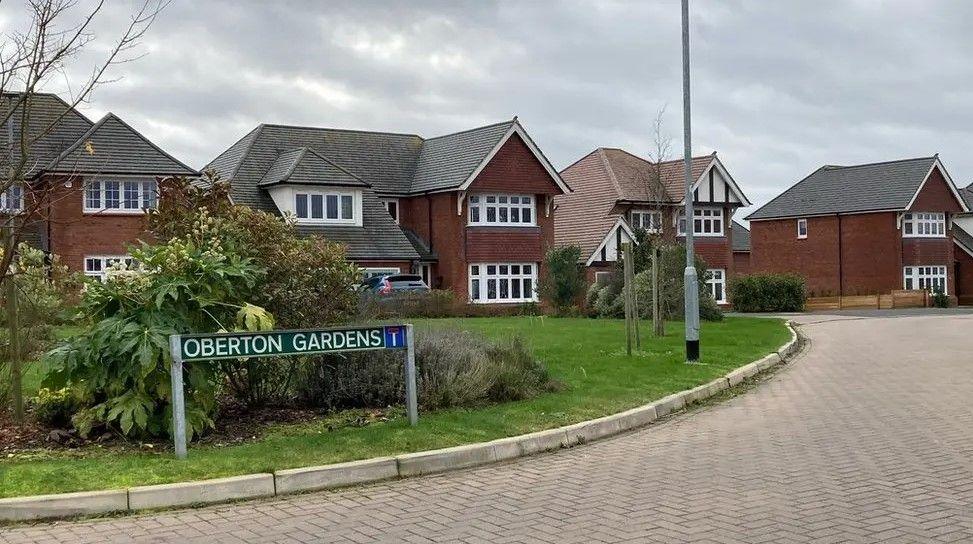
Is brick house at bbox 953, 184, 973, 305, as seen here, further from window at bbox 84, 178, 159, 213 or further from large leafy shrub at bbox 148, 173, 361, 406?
large leafy shrub at bbox 148, 173, 361, 406

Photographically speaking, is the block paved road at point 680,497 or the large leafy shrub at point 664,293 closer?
the block paved road at point 680,497

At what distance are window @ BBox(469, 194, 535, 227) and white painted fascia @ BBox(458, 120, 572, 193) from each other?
125cm

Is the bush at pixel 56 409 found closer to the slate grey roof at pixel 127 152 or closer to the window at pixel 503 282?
the slate grey roof at pixel 127 152

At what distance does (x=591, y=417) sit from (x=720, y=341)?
12.2 meters

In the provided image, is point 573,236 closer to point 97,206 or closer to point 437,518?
point 97,206

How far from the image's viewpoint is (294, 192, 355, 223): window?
4059 centimetres

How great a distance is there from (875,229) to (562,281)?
25.5 m

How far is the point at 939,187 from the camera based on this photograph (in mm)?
57906

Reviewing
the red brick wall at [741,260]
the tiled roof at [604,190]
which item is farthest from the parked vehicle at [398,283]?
the red brick wall at [741,260]

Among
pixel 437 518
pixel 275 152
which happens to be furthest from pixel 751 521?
pixel 275 152

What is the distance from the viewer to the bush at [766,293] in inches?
A: 1886

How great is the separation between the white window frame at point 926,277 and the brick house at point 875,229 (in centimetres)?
3

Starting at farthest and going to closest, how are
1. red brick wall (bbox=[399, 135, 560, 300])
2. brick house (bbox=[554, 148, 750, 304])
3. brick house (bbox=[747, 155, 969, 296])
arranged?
brick house (bbox=[747, 155, 969, 296])
brick house (bbox=[554, 148, 750, 304])
red brick wall (bbox=[399, 135, 560, 300])

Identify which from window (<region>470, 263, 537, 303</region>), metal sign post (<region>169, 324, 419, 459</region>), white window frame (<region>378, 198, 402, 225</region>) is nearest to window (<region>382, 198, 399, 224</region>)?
white window frame (<region>378, 198, 402, 225</region>)
